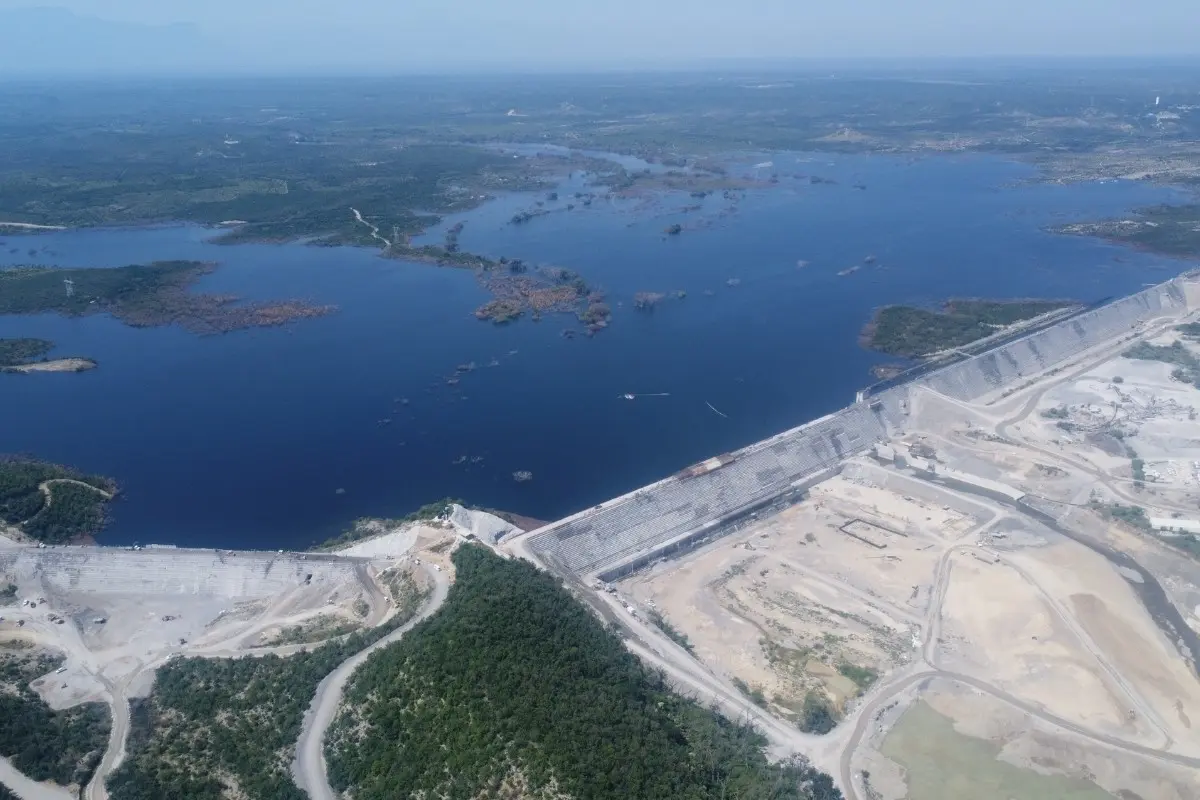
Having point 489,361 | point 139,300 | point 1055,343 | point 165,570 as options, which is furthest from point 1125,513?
point 139,300

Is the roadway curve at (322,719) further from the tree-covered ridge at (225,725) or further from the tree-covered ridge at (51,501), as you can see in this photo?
the tree-covered ridge at (51,501)

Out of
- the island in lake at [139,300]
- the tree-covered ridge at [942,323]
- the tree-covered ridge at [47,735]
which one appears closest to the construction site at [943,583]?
the tree-covered ridge at [942,323]

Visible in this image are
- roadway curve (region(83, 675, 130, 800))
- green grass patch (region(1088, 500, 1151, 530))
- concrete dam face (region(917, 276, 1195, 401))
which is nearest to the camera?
roadway curve (region(83, 675, 130, 800))

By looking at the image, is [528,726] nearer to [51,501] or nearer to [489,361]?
[51,501]

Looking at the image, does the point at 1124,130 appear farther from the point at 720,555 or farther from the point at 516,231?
the point at 720,555

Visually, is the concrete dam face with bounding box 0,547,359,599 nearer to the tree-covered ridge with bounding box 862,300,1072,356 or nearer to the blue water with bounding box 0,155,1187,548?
the blue water with bounding box 0,155,1187,548

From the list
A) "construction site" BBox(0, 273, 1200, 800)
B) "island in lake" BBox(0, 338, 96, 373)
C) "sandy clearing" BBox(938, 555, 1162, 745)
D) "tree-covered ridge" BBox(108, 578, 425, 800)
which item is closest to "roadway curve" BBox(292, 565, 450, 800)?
"construction site" BBox(0, 273, 1200, 800)

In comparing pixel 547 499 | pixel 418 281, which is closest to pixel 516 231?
pixel 418 281
